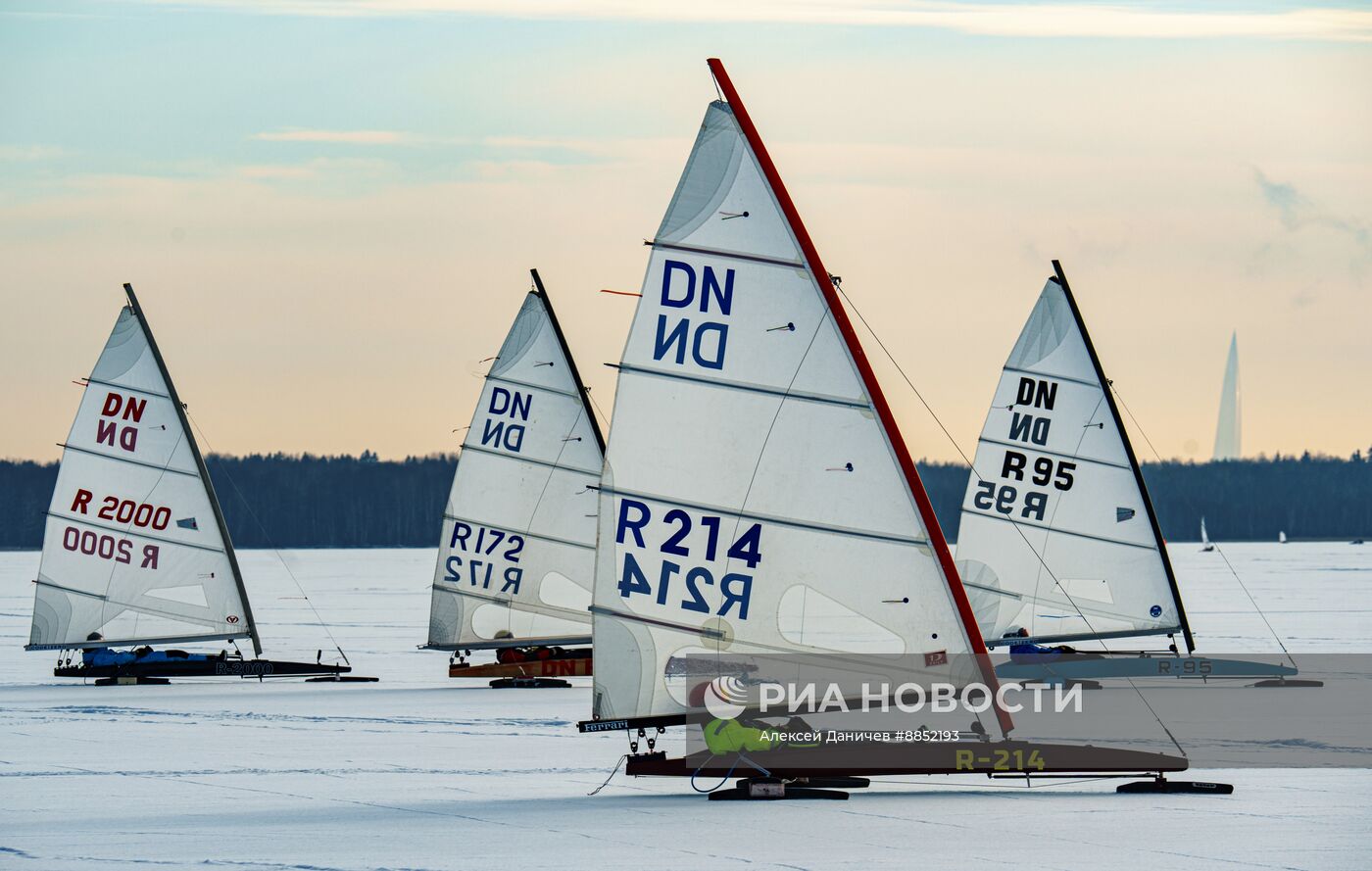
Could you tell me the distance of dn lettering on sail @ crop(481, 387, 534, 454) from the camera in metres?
36.0

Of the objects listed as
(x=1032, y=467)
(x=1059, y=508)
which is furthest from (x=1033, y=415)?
(x=1059, y=508)

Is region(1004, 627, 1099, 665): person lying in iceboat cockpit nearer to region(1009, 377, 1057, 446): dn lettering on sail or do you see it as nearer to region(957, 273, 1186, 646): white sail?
region(957, 273, 1186, 646): white sail

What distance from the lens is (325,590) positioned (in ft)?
275

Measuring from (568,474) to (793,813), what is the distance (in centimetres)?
1944

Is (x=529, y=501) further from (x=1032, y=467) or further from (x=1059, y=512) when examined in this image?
(x=1059, y=512)

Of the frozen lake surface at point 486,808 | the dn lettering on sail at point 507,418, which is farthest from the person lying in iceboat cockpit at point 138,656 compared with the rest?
the dn lettering on sail at point 507,418

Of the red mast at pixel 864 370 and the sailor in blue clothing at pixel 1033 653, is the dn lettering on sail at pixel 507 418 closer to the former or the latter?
the sailor in blue clothing at pixel 1033 653

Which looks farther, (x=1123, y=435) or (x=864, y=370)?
(x=1123, y=435)

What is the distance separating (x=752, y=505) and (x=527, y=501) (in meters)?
18.1

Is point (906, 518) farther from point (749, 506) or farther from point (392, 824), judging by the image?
point (392, 824)

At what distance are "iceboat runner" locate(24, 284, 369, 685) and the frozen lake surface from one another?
5.51 metres

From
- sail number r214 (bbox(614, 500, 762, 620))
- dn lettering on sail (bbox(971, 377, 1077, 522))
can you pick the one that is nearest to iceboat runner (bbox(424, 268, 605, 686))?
dn lettering on sail (bbox(971, 377, 1077, 522))

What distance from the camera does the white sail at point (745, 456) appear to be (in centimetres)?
1805

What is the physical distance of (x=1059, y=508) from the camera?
33.7m
